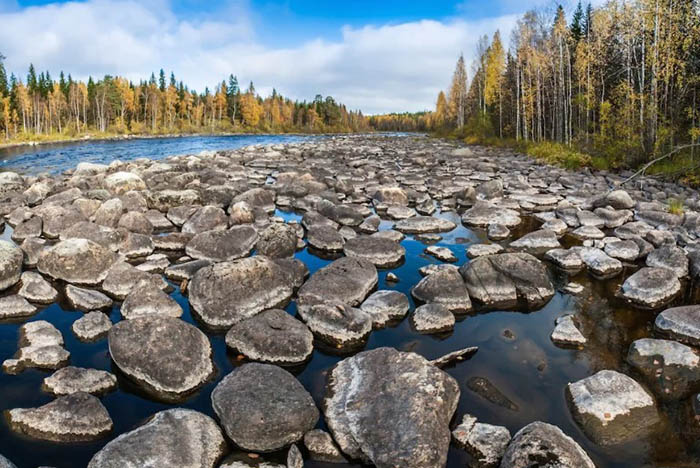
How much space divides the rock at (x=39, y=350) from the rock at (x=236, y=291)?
6.27 feet

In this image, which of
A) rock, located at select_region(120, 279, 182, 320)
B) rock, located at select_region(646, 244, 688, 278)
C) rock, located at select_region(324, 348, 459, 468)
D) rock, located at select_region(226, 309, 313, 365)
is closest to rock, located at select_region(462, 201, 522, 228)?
rock, located at select_region(646, 244, 688, 278)

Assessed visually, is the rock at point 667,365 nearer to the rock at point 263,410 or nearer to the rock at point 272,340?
the rock at point 263,410

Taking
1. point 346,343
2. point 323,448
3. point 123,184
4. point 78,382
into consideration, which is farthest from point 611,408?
point 123,184

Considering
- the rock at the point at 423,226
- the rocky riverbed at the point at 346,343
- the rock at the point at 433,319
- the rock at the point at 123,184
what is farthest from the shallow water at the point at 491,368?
the rock at the point at 123,184

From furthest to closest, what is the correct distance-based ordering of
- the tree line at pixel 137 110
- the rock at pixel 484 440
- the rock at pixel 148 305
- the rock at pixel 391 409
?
the tree line at pixel 137 110 → the rock at pixel 148 305 → the rock at pixel 484 440 → the rock at pixel 391 409

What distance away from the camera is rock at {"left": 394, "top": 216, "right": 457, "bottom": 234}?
1244 cm

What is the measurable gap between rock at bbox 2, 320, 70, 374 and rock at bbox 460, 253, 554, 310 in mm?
6350

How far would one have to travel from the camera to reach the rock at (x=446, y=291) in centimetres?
747

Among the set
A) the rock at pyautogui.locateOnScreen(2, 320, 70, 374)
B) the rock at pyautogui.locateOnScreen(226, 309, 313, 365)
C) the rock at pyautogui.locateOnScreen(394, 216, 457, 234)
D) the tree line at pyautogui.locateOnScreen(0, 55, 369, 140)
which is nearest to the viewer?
the rock at pyautogui.locateOnScreen(2, 320, 70, 374)

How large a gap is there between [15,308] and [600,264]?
10828 millimetres

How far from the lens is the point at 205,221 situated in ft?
38.0

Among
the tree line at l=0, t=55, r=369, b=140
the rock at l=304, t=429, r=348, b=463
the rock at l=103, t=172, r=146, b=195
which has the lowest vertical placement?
the rock at l=304, t=429, r=348, b=463

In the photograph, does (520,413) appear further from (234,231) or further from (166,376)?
(234,231)

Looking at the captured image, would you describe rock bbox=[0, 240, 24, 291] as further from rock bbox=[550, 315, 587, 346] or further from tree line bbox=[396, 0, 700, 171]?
tree line bbox=[396, 0, 700, 171]
